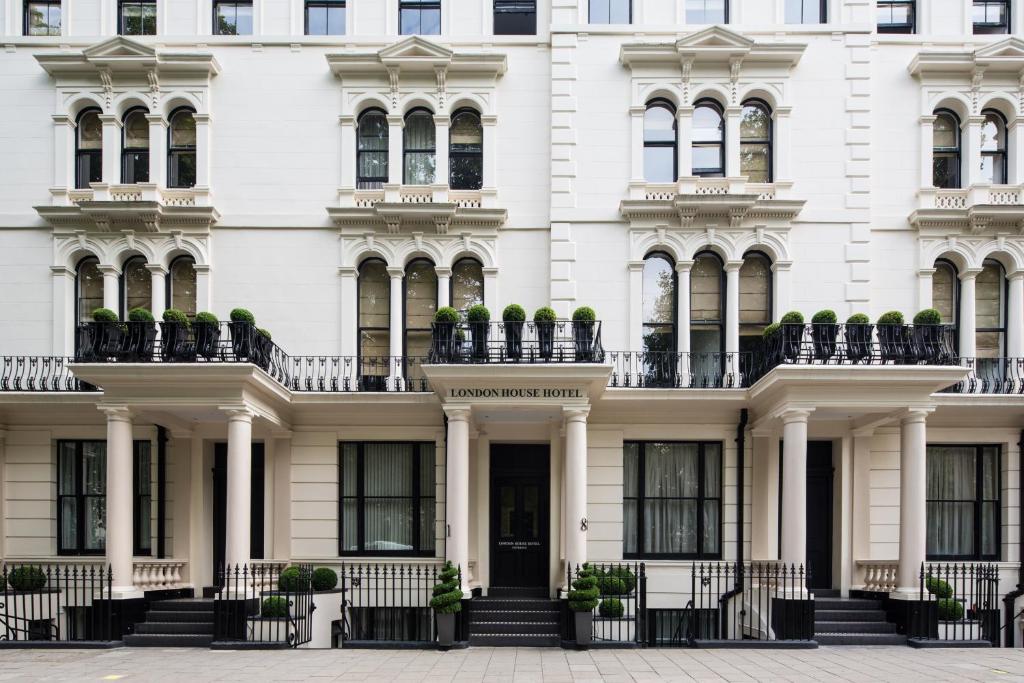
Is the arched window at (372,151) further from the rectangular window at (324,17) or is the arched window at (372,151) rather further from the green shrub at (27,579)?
the green shrub at (27,579)

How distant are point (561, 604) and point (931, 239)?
36.9 ft

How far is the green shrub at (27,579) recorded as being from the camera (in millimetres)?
16062

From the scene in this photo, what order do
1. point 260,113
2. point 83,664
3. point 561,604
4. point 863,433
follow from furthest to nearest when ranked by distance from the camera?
point 260,113, point 863,433, point 561,604, point 83,664

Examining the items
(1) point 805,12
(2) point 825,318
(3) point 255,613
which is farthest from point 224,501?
(1) point 805,12

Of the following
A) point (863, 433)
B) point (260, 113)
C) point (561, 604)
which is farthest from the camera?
point (260, 113)

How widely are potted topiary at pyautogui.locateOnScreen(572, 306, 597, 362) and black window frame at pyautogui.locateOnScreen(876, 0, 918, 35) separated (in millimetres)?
10120

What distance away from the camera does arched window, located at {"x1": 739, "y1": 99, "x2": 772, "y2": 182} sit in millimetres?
18234

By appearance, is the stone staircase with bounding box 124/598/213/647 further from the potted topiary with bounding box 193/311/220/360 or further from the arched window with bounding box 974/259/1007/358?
the arched window with bounding box 974/259/1007/358

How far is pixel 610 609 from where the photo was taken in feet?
47.5

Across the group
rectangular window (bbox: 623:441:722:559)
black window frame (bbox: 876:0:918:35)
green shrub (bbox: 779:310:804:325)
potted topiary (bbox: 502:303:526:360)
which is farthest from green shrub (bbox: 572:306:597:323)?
black window frame (bbox: 876:0:918:35)

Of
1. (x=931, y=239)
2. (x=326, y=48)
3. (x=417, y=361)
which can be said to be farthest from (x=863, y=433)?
(x=326, y=48)

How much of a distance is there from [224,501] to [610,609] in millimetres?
8848

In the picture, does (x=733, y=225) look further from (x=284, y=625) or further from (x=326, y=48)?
(x=284, y=625)

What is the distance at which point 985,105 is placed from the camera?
18.1m
